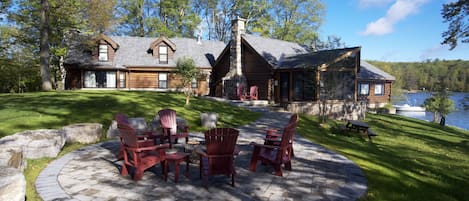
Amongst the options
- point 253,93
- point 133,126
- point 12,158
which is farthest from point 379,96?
point 12,158

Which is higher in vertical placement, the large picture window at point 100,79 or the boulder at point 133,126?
the large picture window at point 100,79

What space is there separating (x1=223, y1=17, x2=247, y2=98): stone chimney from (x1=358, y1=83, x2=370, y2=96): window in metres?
13.0

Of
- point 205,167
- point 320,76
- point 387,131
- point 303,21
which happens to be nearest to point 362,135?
point 387,131

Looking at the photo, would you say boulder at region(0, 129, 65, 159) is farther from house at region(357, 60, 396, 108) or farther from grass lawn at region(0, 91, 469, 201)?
house at region(357, 60, 396, 108)

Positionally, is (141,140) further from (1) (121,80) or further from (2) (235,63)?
(1) (121,80)

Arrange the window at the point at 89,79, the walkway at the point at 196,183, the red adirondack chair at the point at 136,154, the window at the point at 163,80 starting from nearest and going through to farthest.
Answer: the walkway at the point at 196,183 → the red adirondack chair at the point at 136,154 → the window at the point at 89,79 → the window at the point at 163,80

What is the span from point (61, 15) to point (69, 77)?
526 centimetres

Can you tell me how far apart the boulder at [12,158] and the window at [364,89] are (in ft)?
92.6

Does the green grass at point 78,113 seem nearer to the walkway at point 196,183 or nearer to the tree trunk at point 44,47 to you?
the walkway at point 196,183

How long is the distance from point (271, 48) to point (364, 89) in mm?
11817

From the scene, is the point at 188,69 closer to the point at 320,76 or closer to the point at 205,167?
the point at 320,76

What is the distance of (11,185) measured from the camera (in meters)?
4.04

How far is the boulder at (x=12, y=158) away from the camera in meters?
5.25

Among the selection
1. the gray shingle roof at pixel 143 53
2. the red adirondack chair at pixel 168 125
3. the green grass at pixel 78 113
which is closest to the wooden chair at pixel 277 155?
the red adirondack chair at pixel 168 125
